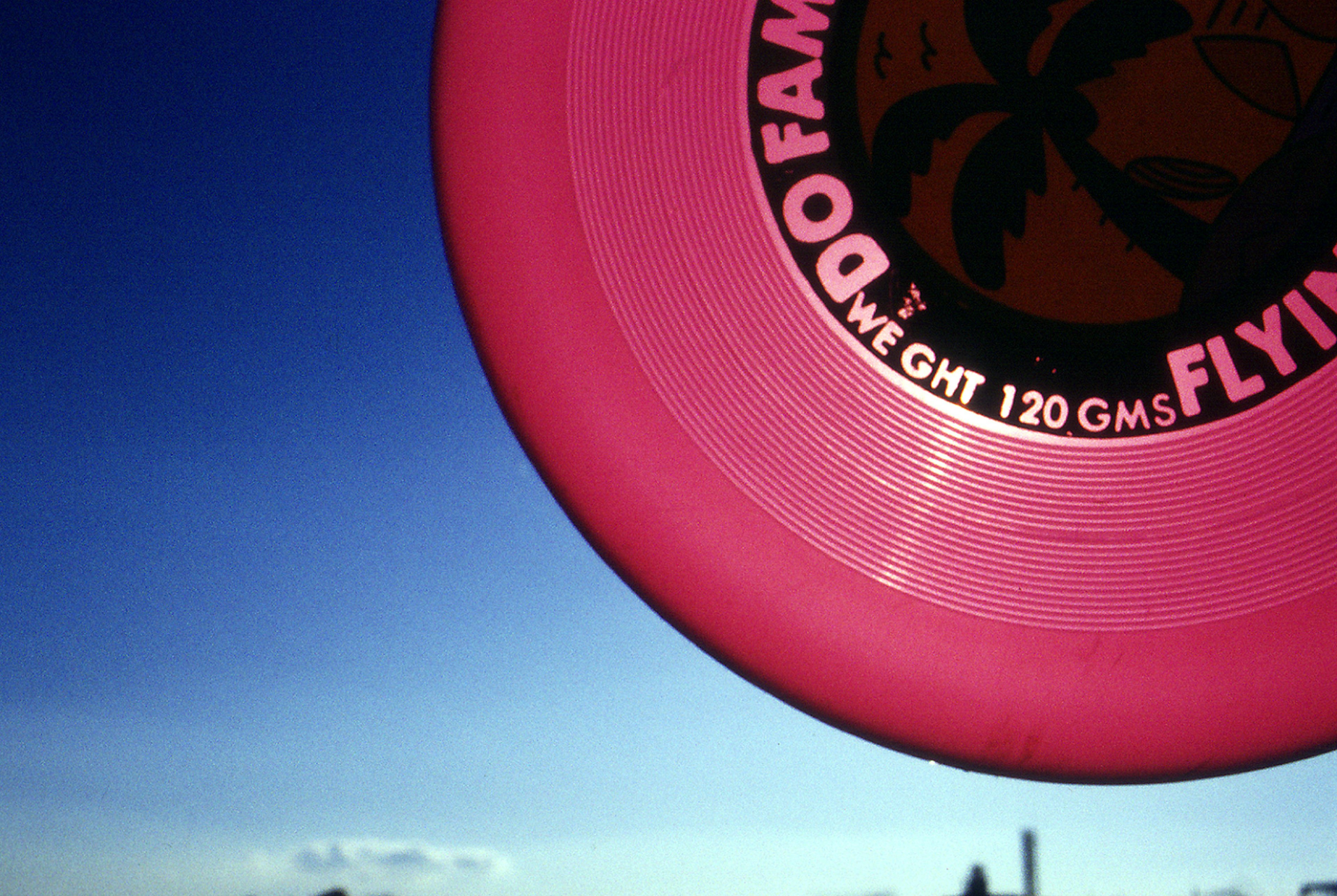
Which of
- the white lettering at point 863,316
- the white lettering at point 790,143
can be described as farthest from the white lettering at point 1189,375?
the white lettering at point 790,143

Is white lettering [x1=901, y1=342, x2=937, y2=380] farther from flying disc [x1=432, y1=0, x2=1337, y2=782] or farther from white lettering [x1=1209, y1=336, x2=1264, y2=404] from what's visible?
white lettering [x1=1209, y1=336, x2=1264, y2=404]

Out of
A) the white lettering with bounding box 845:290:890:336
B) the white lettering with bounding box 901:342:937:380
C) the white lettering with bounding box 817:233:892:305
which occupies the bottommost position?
the white lettering with bounding box 901:342:937:380

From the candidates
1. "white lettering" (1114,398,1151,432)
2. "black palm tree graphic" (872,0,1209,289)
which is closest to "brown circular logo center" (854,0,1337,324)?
"black palm tree graphic" (872,0,1209,289)

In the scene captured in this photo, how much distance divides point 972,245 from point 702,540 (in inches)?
18.7

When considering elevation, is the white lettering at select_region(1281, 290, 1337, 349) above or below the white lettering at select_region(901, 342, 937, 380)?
above

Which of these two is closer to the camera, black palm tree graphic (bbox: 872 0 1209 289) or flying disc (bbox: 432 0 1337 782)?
flying disc (bbox: 432 0 1337 782)

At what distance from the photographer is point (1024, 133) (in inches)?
45.8

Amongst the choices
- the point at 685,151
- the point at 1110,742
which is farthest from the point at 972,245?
the point at 1110,742

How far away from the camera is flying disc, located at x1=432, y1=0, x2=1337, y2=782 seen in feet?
3.38

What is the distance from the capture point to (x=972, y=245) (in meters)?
1.15

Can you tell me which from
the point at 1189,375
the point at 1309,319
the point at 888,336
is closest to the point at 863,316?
the point at 888,336

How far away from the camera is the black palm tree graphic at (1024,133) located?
45.3 inches

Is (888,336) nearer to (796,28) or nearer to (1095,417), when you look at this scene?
(1095,417)

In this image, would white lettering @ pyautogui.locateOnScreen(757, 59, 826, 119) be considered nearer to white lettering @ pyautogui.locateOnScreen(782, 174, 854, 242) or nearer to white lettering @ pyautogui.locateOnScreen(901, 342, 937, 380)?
white lettering @ pyautogui.locateOnScreen(782, 174, 854, 242)
